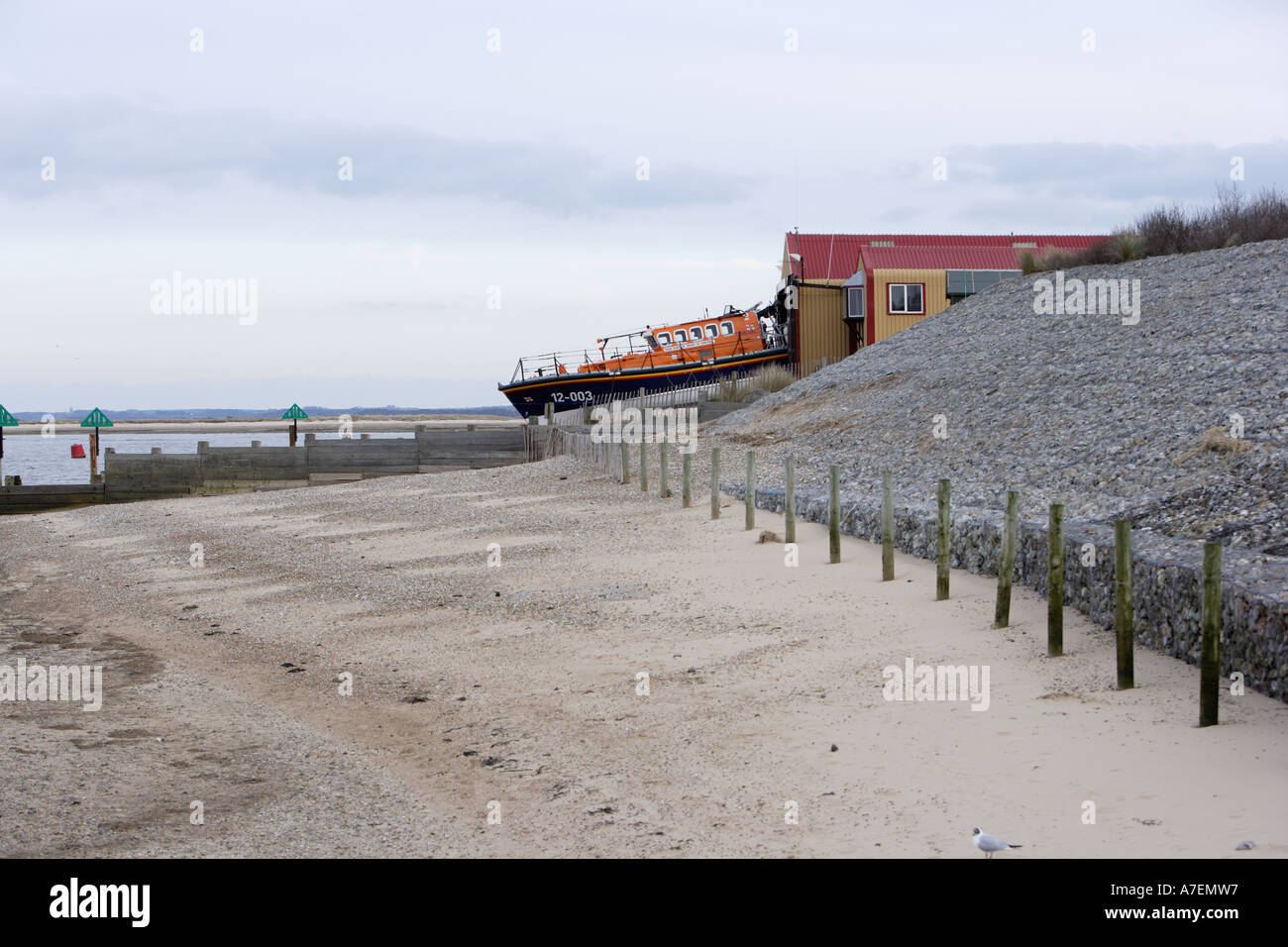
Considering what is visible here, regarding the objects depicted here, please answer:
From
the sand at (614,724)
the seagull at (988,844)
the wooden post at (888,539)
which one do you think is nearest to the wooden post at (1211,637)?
the sand at (614,724)

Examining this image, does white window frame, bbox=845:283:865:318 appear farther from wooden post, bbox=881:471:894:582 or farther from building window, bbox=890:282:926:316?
wooden post, bbox=881:471:894:582

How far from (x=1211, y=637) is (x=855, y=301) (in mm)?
31824

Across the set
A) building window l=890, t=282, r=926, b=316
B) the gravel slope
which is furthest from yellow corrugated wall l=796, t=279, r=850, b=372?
the gravel slope

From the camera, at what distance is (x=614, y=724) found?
9.07 m

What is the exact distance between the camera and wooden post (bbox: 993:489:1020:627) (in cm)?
1028

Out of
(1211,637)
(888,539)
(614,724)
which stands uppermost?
(888,539)

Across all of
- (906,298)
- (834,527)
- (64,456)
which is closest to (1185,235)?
(906,298)

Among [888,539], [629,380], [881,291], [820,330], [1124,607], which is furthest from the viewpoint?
[629,380]

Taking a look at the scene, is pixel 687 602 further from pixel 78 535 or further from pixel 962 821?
pixel 78 535

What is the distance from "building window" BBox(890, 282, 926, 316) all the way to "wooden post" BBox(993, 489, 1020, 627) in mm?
27465

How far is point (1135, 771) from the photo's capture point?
6984mm

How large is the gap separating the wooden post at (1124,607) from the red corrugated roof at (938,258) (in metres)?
30.3

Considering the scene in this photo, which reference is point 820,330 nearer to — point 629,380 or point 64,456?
point 629,380

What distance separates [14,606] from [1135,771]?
1466cm
